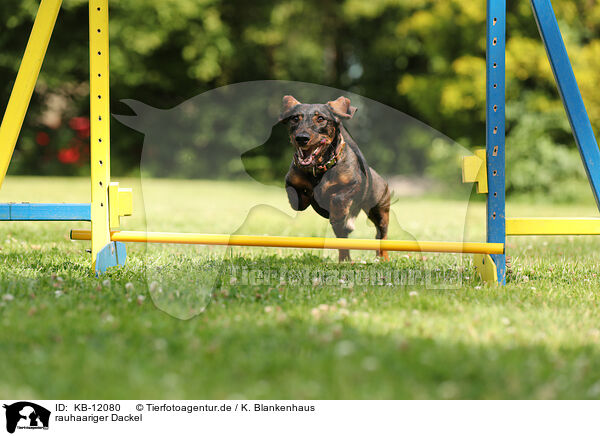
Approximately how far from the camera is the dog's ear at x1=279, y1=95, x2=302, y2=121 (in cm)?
320

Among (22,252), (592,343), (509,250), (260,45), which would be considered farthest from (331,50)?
(592,343)

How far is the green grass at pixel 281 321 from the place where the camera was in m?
2.04

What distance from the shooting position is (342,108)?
3.24 meters

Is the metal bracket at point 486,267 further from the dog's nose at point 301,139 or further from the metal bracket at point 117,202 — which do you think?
Result: the metal bracket at point 117,202

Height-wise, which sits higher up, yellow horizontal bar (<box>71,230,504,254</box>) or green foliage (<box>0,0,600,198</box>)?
green foliage (<box>0,0,600,198</box>)

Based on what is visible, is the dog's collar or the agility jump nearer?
the dog's collar

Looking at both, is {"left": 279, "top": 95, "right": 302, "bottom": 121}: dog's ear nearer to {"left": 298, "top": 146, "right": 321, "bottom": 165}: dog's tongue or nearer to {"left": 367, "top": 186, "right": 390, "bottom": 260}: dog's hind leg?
{"left": 298, "top": 146, "right": 321, "bottom": 165}: dog's tongue

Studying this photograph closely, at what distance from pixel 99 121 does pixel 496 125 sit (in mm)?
2478

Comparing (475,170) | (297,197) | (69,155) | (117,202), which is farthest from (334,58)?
(297,197)

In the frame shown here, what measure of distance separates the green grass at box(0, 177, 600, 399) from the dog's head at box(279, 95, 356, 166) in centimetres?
38

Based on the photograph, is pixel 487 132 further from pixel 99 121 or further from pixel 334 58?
pixel 334 58
